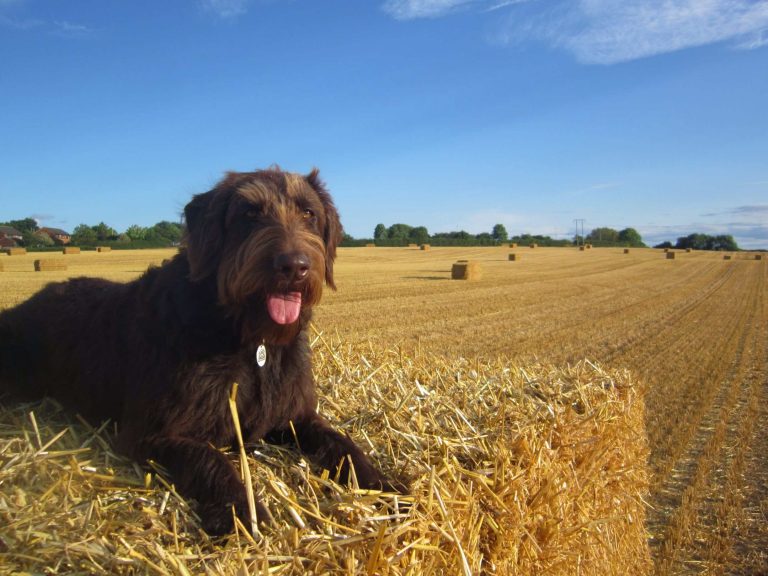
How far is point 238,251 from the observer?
107 inches

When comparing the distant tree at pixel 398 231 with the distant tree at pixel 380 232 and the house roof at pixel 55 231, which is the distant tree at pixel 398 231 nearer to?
the distant tree at pixel 380 232

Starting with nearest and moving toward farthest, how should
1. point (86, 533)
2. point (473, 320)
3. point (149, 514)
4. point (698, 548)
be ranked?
point (86, 533) → point (149, 514) → point (698, 548) → point (473, 320)

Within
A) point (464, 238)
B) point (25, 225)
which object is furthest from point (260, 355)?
point (25, 225)

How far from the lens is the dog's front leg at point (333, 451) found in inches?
99.5

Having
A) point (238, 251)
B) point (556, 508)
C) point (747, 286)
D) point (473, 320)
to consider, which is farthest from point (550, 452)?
point (747, 286)

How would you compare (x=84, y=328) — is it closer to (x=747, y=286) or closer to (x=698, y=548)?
(x=698, y=548)

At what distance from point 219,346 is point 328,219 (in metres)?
1.05

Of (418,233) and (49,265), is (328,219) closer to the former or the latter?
(49,265)

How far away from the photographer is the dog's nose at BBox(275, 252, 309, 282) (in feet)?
8.34

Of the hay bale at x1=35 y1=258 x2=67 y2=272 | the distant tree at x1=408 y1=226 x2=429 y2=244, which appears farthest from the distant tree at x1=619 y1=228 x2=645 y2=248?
the hay bale at x1=35 y1=258 x2=67 y2=272

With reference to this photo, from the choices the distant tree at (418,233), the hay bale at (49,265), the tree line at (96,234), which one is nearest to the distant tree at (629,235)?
the distant tree at (418,233)

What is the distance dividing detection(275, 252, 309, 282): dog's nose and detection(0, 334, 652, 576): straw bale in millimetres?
934

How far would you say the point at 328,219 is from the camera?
3.33 m

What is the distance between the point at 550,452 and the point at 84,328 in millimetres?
2872
